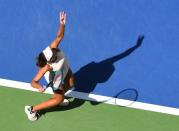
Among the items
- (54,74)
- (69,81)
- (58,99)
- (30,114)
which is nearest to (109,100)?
(69,81)

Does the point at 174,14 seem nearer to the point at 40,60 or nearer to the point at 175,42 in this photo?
the point at 175,42

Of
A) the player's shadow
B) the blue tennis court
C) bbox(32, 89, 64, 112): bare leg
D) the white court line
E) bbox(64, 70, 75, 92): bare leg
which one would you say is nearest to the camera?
bbox(32, 89, 64, 112): bare leg

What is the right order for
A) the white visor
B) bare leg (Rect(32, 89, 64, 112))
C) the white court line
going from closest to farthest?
the white visor → bare leg (Rect(32, 89, 64, 112)) → the white court line

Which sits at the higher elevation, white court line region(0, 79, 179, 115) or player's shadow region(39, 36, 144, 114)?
player's shadow region(39, 36, 144, 114)

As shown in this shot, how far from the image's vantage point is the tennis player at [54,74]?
792 centimetres

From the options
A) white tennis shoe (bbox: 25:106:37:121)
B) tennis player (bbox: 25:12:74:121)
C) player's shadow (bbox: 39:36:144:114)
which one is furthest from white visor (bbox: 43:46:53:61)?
player's shadow (bbox: 39:36:144:114)

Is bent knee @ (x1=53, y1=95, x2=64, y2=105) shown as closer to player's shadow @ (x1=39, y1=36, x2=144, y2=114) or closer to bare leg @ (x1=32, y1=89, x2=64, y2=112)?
bare leg @ (x1=32, y1=89, x2=64, y2=112)

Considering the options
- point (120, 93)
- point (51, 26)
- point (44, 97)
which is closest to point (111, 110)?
point (120, 93)

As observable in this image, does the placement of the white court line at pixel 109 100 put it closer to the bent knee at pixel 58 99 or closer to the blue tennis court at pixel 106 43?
the blue tennis court at pixel 106 43

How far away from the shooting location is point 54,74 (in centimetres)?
816

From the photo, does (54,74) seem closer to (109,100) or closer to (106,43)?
(109,100)

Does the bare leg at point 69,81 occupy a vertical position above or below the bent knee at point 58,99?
above

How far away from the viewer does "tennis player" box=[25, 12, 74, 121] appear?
26.0 ft

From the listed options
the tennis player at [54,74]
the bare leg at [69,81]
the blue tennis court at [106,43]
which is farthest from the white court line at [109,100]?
the bare leg at [69,81]
